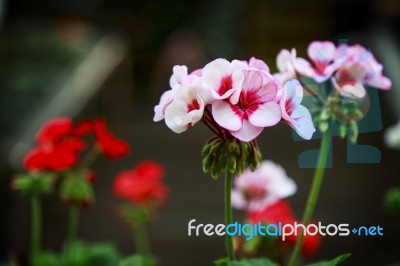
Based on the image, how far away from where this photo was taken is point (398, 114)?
8.24 feet

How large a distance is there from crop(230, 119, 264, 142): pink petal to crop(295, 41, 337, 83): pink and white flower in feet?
0.46

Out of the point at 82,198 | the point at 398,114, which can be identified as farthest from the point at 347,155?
the point at 398,114

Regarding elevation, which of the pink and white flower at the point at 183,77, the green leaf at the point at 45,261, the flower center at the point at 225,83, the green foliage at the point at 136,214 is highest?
the pink and white flower at the point at 183,77

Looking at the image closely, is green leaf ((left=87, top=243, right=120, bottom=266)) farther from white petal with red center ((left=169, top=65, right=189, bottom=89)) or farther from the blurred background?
white petal with red center ((left=169, top=65, right=189, bottom=89))

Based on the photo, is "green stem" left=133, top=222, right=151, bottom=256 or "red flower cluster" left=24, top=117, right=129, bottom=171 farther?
"green stem" left=133, top=222, right=151, bottom=256

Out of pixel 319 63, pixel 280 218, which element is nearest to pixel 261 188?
pixel 280 218

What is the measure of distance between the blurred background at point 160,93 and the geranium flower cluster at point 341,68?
32 mm

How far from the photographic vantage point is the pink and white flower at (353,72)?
0.91 meters

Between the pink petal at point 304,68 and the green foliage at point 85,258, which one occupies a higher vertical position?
the pink petal at point 304,68

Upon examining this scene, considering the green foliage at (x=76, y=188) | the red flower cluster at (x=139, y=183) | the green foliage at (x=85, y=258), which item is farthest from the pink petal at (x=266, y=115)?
the red flower cluster at (x=139, y=183)

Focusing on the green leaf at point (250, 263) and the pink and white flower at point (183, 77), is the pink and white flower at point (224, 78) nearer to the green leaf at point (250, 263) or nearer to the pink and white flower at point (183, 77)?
the pink and white flower at point (183, 77)

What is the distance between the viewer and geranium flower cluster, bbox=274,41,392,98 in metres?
0.91

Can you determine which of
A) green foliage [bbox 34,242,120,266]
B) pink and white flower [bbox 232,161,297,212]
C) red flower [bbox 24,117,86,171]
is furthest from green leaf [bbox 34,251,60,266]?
pink and white flower [bbox 232,161,297,212]

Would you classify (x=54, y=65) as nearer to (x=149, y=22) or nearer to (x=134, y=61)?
(x=134, y=61)
